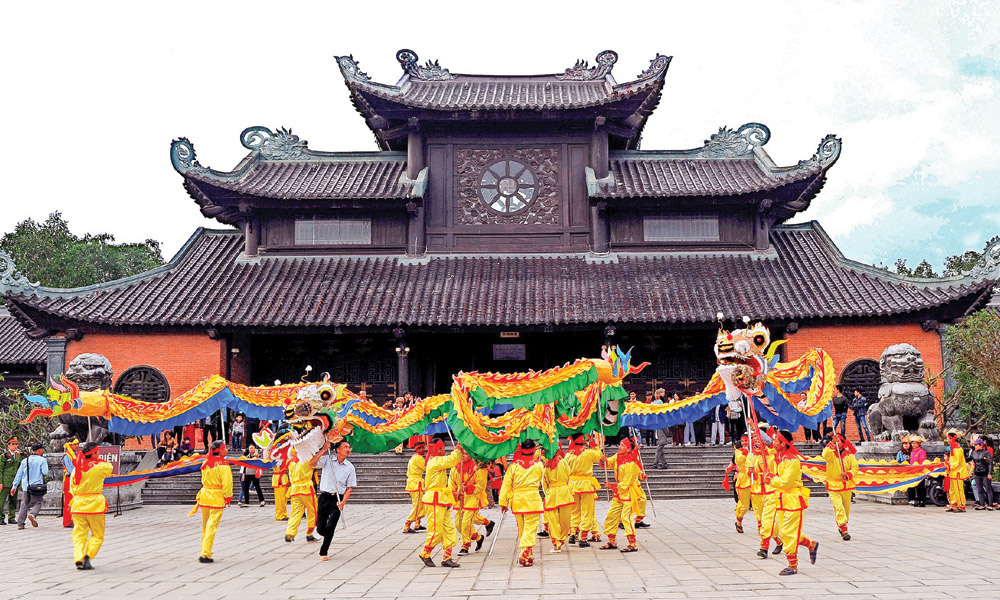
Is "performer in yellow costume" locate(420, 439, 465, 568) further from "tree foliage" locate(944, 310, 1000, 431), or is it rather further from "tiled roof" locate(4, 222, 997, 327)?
"tree foliage" locate(944, 310, 1000, 431)

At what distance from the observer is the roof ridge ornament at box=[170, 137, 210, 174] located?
20766 mm

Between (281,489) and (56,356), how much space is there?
990 centimetres

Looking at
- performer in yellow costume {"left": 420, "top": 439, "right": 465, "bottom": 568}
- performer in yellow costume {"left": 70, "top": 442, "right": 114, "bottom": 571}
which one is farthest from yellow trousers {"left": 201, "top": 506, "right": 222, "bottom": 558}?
performer in yellow costume {"left": 420, "top": 439, "right": 465, "bottom": 568}

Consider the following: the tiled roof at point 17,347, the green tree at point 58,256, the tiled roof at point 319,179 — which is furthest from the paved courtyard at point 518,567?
the green tree at point 58,256

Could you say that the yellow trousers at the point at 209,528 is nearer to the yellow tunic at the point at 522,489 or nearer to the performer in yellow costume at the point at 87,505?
the performer in yellow costume at the point at 87,505

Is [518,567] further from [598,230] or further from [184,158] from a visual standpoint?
[184,158]

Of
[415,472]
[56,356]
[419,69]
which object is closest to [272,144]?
[419,69]

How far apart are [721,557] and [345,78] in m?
17.1

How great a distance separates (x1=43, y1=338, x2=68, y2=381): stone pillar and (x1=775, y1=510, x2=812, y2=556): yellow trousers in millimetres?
17438

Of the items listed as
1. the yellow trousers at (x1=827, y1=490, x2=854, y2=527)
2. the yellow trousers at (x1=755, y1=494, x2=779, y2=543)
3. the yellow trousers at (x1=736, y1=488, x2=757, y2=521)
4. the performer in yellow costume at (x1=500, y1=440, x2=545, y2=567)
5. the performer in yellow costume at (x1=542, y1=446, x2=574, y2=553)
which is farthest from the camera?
the yellow trousers at (x1=736, y1=488, x2=757, y2=521)

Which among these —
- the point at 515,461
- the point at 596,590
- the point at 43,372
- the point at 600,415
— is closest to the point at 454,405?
the point at 515,461

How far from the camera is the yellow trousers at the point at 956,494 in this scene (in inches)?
517

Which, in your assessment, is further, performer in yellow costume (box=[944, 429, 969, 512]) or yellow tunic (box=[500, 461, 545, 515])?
performer in yellow costume (box=[944, 429, 969, 512])

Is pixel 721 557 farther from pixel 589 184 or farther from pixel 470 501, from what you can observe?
pixel 589 184
